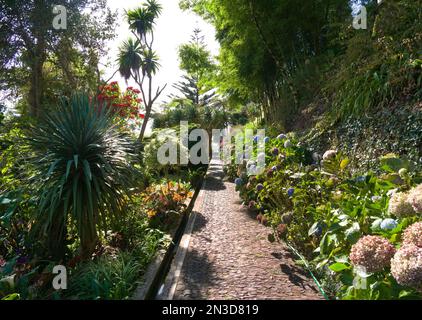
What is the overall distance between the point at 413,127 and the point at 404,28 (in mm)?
2141

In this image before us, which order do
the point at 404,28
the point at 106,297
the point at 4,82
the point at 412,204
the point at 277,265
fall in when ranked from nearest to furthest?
the point at 412,204, the point at 106,297, the point at 277,265, the point at 404,28, the point at 4,82

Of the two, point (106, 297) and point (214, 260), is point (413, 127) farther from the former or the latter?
point (106, 297)

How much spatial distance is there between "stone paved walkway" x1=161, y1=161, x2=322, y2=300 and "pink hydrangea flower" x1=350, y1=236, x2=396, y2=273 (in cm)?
97

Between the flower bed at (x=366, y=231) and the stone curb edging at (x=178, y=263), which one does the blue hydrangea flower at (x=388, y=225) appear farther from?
the stone curb edging at (x=178, y=263)

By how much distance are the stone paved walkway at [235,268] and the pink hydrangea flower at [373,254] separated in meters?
0.97

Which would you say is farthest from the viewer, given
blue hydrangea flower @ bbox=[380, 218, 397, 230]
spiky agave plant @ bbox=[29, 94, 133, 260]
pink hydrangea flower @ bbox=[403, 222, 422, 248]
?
spiky agave plant @ bbox=[29, 94, 133, 260]

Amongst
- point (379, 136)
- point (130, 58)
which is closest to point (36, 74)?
point (130, 58)

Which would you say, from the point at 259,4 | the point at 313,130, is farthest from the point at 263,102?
the point at 313,130

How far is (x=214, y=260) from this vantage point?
3248mm

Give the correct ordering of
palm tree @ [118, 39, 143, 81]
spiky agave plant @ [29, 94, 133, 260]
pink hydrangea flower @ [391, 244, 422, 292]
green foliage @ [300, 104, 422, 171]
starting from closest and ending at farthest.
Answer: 1. pink hydrangea flower @ [391, 244, 422, 292]
2. spiky agave plant @ [29, 94, 133, 260]
3. green foliage @ [300, 104, 422, 171]
4. palm tree @ [118, 39, 143, 81]

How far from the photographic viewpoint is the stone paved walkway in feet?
8.41

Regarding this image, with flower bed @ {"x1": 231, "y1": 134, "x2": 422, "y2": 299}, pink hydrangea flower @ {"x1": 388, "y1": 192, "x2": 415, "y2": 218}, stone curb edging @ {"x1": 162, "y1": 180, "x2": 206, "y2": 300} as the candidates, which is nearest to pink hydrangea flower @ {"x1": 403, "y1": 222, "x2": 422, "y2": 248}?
flower bed @ {"x1": 231, "y1": 134, "x2": 422, "y2": 299}

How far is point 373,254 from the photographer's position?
163 cm

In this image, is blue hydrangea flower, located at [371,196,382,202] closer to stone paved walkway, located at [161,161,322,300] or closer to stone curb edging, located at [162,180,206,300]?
stone paved walkway, located at [161,161,322,300]
